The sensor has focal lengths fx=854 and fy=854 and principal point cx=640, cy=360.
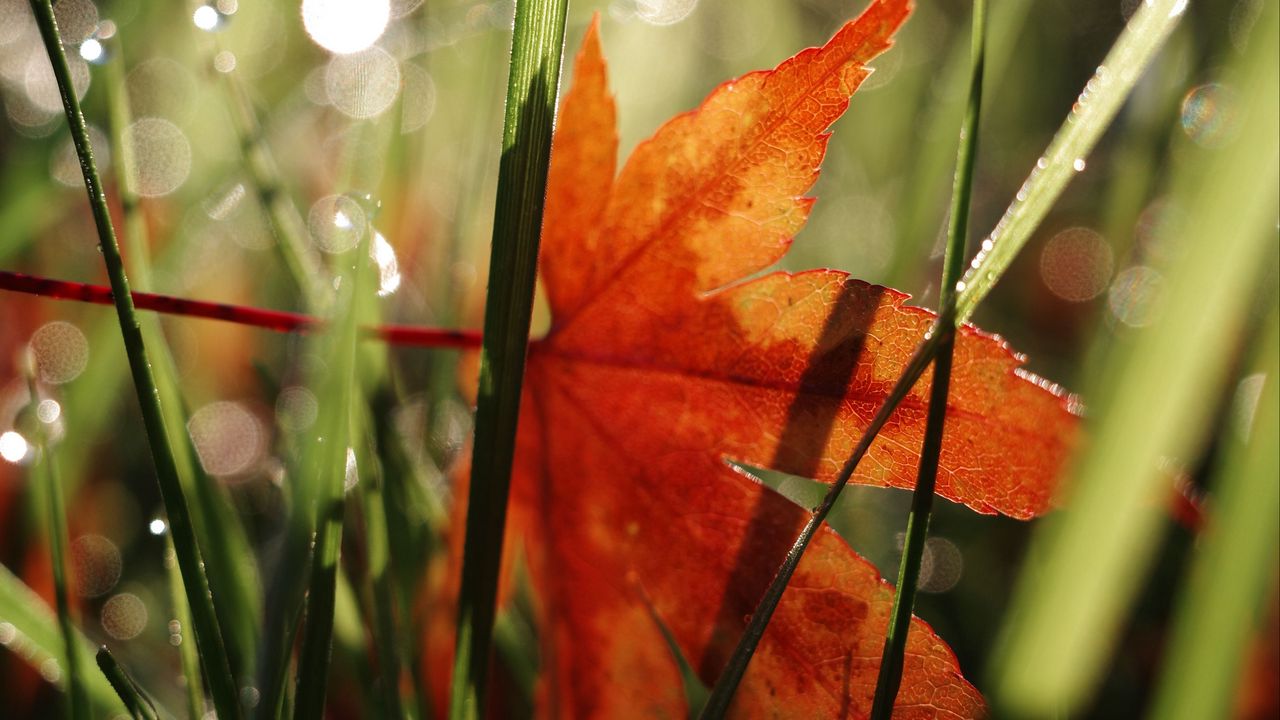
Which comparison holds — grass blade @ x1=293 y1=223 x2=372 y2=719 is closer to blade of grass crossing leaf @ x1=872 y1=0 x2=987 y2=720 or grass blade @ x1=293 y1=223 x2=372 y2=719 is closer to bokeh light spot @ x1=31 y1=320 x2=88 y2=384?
blade of grass crossing leaf @ x1=872 y1=0 x2=987 y2=720

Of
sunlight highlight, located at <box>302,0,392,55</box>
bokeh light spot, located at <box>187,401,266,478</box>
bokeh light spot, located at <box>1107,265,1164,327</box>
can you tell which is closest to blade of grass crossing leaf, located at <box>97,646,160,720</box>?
bokeh light spot, located at <box>187,401,266,478</box>

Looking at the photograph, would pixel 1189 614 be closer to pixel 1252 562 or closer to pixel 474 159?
pixel 1252 562

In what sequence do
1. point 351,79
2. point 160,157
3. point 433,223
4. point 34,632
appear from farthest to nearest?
point 351,79 < point 433,223 < point 160,157 < point 34,632

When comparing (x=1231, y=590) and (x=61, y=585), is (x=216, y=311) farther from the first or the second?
(x=1231, y=590)

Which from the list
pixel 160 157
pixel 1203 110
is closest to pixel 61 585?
pixel 160 157

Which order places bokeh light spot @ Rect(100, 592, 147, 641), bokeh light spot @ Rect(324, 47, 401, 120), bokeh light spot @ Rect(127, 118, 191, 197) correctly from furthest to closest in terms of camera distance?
bokeh light spot @ Rect(324, 47, 401, 120), bokeh light spot @ Rect(127, 118, 191, 197), bokeh light spot @ Rect(100, 592, 147, 641)

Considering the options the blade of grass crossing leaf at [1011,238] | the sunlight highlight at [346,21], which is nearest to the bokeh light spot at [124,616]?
the blade of grass crossing leaf at [1011,238]
